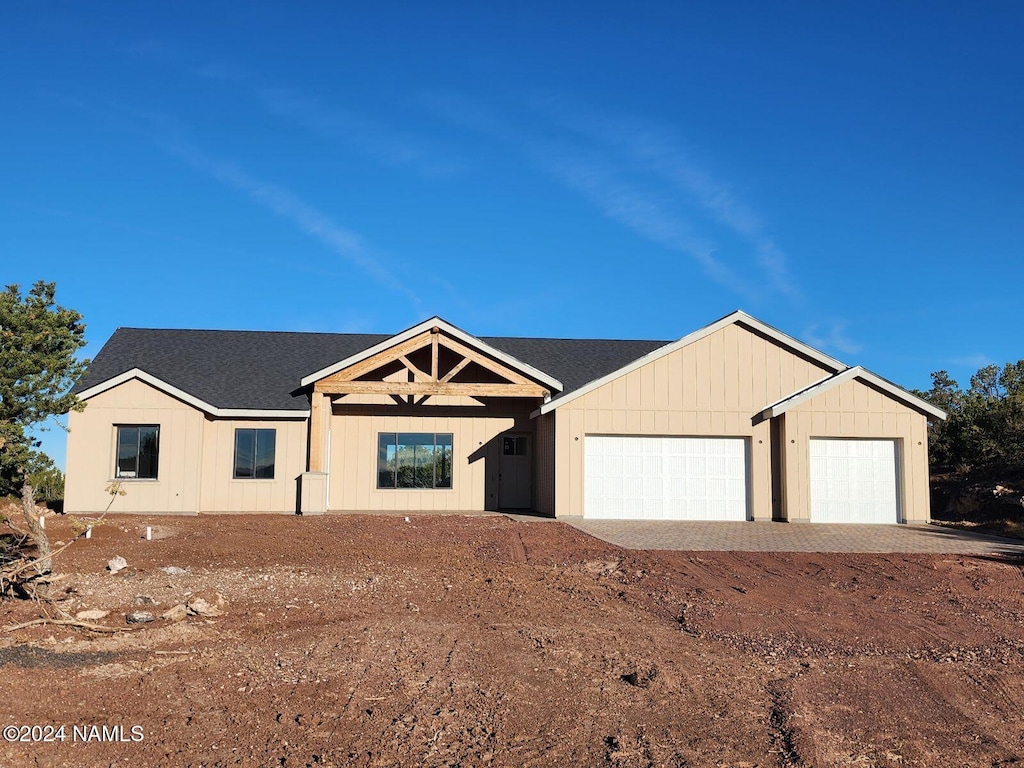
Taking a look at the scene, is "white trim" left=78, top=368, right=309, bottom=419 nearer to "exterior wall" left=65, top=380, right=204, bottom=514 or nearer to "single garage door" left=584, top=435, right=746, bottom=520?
"exterior wall" left=65, top=380, right=204, bottom=514

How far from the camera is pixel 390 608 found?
889cm

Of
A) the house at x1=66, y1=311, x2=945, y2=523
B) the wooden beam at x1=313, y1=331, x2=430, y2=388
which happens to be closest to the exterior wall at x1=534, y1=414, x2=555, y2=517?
the house at x1=66, y1=311, x2=945, y2=523

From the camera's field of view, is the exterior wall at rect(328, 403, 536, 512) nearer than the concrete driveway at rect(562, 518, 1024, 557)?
No

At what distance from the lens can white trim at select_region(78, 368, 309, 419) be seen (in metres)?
19.0

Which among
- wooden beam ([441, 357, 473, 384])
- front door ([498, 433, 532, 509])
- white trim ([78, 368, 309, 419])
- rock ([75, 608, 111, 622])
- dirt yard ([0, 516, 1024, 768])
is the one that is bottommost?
dirt yard ([0, 516, 1024, 768])

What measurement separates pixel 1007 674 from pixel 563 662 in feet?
12.5

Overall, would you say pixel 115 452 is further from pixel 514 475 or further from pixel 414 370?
pixel 514 475

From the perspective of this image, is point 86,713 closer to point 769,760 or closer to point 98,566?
point 769,760

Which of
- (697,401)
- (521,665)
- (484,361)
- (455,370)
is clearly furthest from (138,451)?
(521,665)

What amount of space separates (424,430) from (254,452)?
443 cm

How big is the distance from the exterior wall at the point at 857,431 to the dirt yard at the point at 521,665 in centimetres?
675

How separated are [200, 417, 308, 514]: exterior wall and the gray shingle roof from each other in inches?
22.4

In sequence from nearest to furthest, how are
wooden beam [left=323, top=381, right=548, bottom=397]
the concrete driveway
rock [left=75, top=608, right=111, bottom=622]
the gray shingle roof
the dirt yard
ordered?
1. the dirt yard
2. rock [left=75, top=608, right=111, bottom=622]
3. the concrete driveway
4. wooden beam [left=323, top=381, right=548, bottom=397]
5. the gray shingle roof

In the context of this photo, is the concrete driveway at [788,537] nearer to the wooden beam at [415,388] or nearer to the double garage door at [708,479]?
the double garage door at [708,479]
